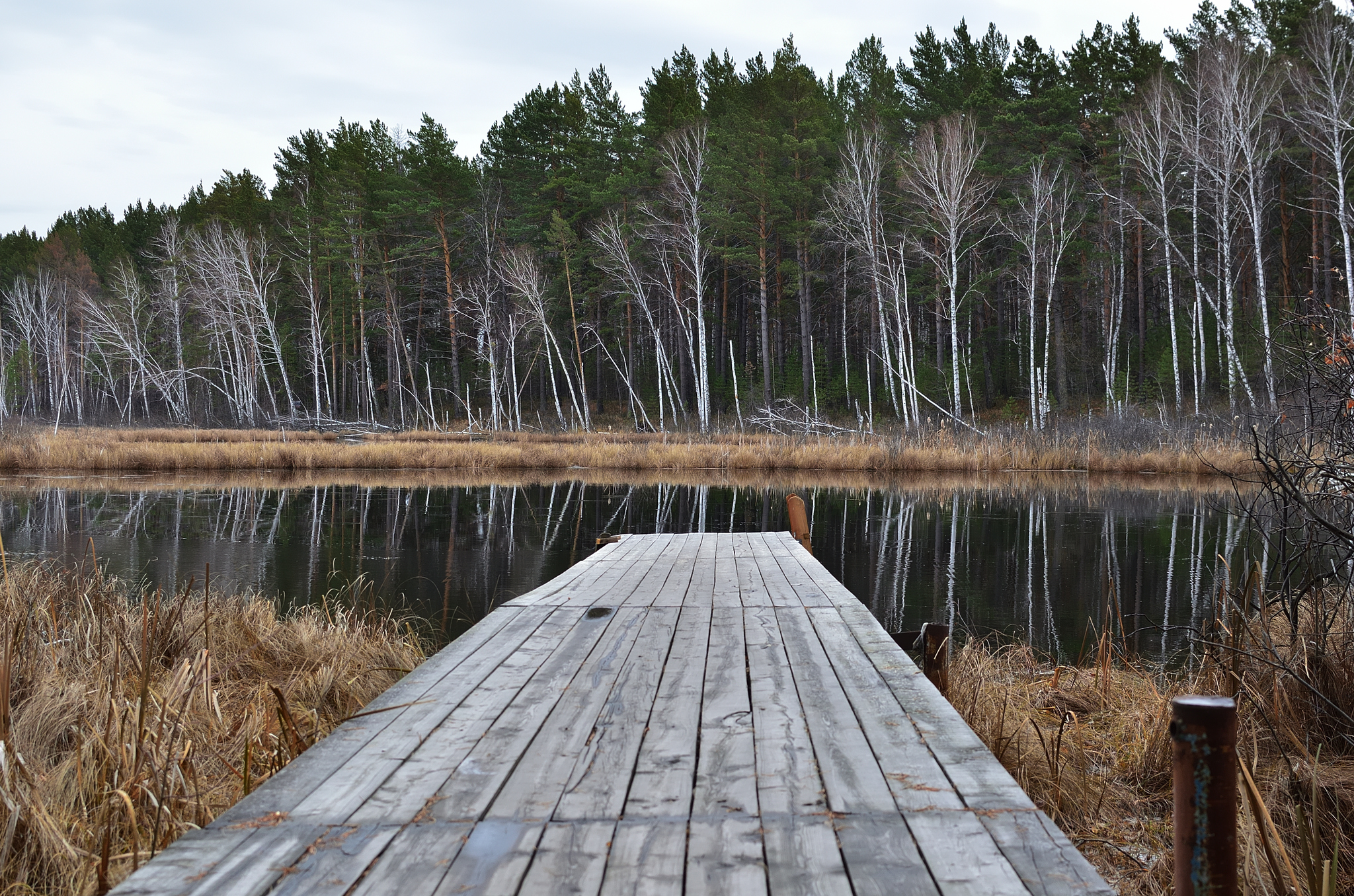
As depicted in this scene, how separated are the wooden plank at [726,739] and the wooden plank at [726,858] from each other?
7cm

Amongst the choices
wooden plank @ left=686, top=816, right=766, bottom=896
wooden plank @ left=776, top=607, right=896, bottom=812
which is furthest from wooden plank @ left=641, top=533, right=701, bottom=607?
wooden plank @ left=686, top=816, right=766, bottom=896

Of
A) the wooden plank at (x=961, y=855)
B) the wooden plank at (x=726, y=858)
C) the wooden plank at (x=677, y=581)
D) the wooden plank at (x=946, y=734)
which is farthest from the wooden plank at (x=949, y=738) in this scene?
the wooden plank at (x=677, y=581)

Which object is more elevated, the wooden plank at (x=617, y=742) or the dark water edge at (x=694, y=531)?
the wooden plank at (x=617, y=742)

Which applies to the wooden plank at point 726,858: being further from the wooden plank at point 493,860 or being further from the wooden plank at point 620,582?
the wooden plank at point 620,582

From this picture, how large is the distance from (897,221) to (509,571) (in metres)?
27.0

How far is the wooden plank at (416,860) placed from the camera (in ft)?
5.37

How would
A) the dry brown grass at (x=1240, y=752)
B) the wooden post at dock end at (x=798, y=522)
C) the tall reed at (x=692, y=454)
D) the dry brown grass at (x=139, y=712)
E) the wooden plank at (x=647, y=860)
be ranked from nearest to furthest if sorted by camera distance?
the wooden plank at (x=647, y=860) < the dry brown grass at (x=139, y=712) < the dry brown grass at (x=1240, y=752) < the wooden post at dock end at (x=798, y=522) < the tall reed at (x=692, y=454)

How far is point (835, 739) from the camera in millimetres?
2482

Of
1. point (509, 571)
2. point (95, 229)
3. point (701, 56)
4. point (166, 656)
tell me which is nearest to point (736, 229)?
point (701, 56)

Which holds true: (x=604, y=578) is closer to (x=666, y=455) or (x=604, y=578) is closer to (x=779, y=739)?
(x=779, y=739)

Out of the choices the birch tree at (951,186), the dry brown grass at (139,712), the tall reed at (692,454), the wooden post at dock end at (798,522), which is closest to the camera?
the dry brown grass at (139,712)

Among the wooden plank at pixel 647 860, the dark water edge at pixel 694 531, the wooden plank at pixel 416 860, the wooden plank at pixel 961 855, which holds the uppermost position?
the wooden plank at pixel 416 860

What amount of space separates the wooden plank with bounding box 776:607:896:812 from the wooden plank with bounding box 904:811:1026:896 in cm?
12

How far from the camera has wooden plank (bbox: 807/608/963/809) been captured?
2080 mm
